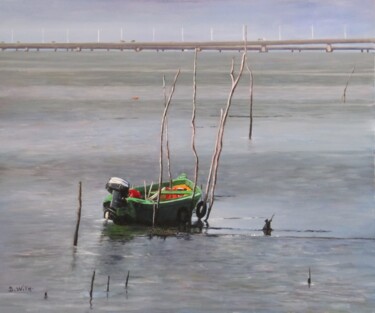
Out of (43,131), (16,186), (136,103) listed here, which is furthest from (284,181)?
(136,103)

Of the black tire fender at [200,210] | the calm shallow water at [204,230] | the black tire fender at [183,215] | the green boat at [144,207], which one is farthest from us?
the black tire fender at [200,210]

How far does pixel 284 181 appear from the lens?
25.0 metres

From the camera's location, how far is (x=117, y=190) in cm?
1812

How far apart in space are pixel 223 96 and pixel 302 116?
18024mm

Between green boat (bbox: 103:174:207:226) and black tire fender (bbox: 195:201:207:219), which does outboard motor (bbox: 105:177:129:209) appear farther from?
black tire fender (bbox: 195:201:207:219)

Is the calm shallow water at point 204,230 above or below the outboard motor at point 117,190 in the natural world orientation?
below

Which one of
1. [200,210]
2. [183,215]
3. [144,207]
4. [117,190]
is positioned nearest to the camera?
[117,190]

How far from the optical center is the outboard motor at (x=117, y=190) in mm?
18031

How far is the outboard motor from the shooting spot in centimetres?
1803

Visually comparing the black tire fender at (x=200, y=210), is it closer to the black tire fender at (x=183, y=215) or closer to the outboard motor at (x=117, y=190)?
the black tire fender at (x=183, y=215)
